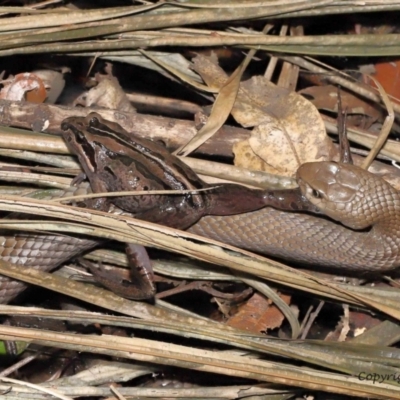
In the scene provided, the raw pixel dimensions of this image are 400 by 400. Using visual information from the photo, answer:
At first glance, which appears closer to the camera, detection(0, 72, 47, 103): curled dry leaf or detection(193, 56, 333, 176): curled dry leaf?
detection(193, 56, 333, 176): curled dry leaf

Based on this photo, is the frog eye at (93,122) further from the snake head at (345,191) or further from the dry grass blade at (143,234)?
the snake head at (345,191)

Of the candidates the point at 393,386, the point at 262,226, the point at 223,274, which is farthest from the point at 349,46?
the point at 393,386

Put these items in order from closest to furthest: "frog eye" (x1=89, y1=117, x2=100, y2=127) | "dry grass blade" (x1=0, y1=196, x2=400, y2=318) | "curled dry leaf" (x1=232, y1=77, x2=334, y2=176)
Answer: "dry grass blade" (x1=0, y1=196, x2=400, y2=318) → "frog eye" (x1=89, y1=117, x2=100, y2=127) → "curled dry leaf" (x1=232, y1=77, x2=334, y2=176)

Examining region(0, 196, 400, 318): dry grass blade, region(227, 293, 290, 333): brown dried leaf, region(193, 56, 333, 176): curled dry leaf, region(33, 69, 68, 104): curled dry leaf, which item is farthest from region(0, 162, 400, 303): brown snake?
region(33, 69, 68, 104): curled dry leaf

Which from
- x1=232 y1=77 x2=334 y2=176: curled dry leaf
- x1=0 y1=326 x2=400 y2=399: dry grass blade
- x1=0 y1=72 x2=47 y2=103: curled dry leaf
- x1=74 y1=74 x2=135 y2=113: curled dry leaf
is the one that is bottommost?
x1=0 y1=326 x2=400 y2=399: dry grass blade

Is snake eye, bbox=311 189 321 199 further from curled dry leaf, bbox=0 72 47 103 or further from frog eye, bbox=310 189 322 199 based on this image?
curled dry leaf, bbox=0 72 47 103

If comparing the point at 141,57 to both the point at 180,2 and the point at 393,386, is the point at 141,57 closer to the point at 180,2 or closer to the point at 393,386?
the point at 180,2

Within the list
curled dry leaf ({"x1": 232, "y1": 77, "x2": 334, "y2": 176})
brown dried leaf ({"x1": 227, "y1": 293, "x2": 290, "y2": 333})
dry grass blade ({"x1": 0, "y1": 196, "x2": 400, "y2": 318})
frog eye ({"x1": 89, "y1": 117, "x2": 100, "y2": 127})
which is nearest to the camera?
dry grass blade ({"x1": 0, "y1": 196, "x2": 400, "y2": 318})

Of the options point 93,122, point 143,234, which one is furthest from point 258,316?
point 93,122
